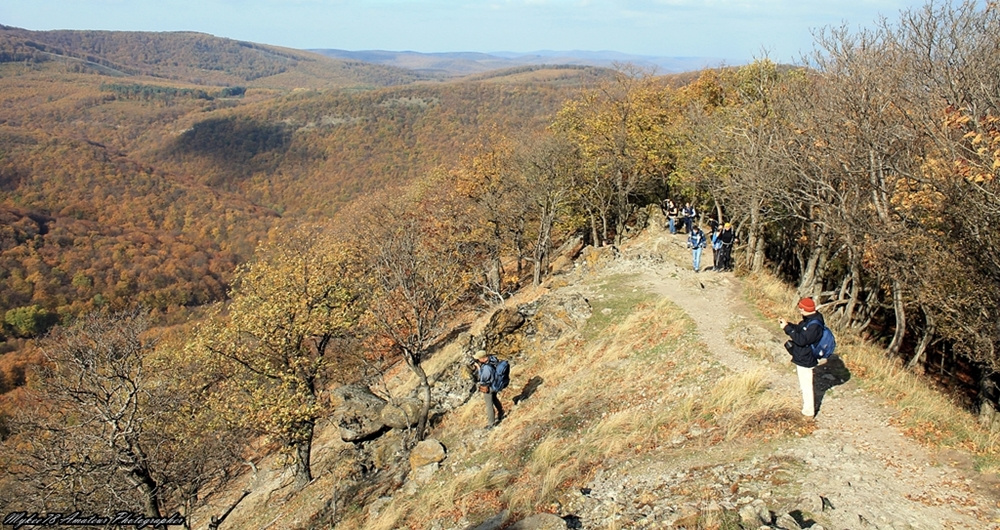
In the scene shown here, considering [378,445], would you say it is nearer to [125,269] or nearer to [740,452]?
[740,452]

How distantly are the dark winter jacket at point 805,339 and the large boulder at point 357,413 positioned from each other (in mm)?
12773

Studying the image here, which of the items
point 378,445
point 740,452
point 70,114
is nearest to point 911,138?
point 740,452

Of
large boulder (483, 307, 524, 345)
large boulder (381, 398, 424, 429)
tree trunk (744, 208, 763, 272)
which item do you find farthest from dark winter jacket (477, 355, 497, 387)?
tree trunk (744, 208, 763, 272)

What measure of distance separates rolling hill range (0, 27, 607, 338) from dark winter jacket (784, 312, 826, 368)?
30403 mm

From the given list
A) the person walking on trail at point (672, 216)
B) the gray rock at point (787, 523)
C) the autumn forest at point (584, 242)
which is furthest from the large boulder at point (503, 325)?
the person walking on trail at point (672, 216)

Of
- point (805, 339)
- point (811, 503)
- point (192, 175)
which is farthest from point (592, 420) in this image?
point (192, 175)

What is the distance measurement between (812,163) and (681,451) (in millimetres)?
9610

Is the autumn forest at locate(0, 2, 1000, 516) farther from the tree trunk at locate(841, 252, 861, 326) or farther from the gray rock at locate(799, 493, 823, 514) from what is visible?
the gray rock at locate(799, 493, 823, 514)

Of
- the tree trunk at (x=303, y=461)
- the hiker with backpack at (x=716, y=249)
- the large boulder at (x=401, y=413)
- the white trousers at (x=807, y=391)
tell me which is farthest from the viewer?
the hiker with backpack at (x=716, y=249)

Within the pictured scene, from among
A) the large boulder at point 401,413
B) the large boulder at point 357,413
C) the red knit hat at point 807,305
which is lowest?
the large boulder at point 357,413

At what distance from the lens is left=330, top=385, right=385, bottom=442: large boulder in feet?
61.8

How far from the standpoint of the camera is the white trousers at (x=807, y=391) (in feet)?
34.2

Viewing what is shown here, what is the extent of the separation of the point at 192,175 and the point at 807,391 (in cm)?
15863

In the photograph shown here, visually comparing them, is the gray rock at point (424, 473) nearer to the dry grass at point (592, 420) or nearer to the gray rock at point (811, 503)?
the dry grass at point (592, 420)
